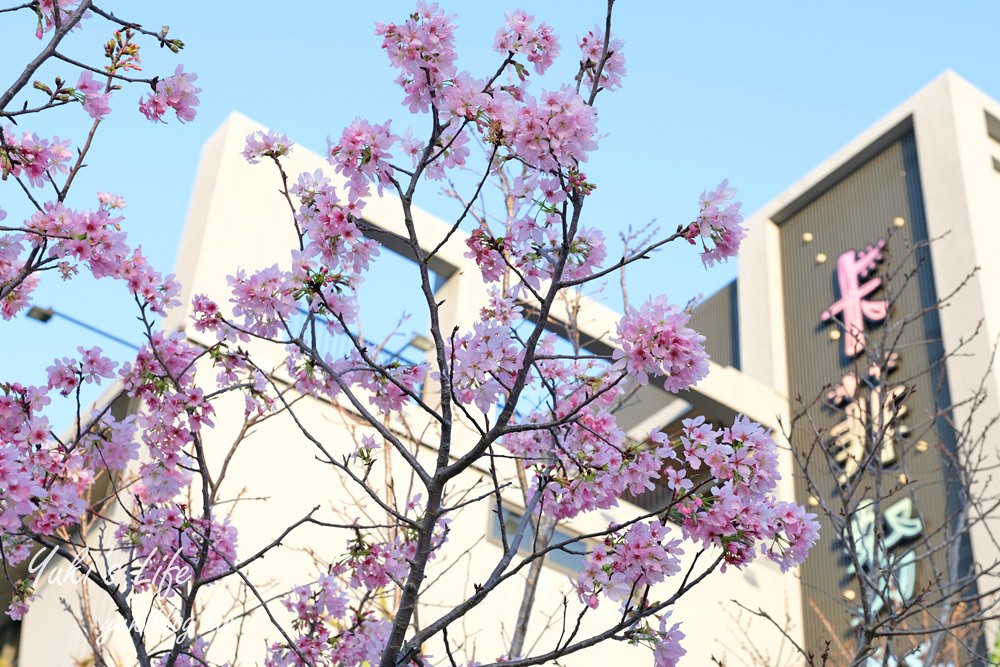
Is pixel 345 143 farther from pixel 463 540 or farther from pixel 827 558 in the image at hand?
pixel 827 558

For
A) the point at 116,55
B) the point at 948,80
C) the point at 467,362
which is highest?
the point at 948,80

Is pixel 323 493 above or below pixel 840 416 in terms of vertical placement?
below

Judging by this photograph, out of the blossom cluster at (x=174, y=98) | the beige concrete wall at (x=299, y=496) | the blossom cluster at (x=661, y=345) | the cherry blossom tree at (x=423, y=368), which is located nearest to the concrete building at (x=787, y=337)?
the beige concrete wall at (x=299, y=496)

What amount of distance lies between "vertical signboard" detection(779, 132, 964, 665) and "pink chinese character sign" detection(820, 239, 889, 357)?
0.02 meters

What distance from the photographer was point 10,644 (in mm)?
10773

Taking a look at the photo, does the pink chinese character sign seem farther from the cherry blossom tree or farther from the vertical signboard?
the cherry blossom tree

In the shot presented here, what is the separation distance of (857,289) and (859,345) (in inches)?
110

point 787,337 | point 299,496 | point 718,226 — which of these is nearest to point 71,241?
point 718,226

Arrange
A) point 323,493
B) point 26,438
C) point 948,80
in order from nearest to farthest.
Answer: point 26,438 < point 323,493 < point 948,80

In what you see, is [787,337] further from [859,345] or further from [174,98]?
[174,98]

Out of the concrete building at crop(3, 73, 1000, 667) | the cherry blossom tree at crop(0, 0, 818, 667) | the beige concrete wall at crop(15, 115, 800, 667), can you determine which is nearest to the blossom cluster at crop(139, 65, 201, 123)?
the cherry blossom tree at crop(0, 0, 818, 667)

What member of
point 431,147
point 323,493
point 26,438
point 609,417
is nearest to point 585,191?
point 431,147

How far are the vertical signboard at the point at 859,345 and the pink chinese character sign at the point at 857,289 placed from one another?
0.05 feet

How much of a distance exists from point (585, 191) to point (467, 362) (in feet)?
1.94
